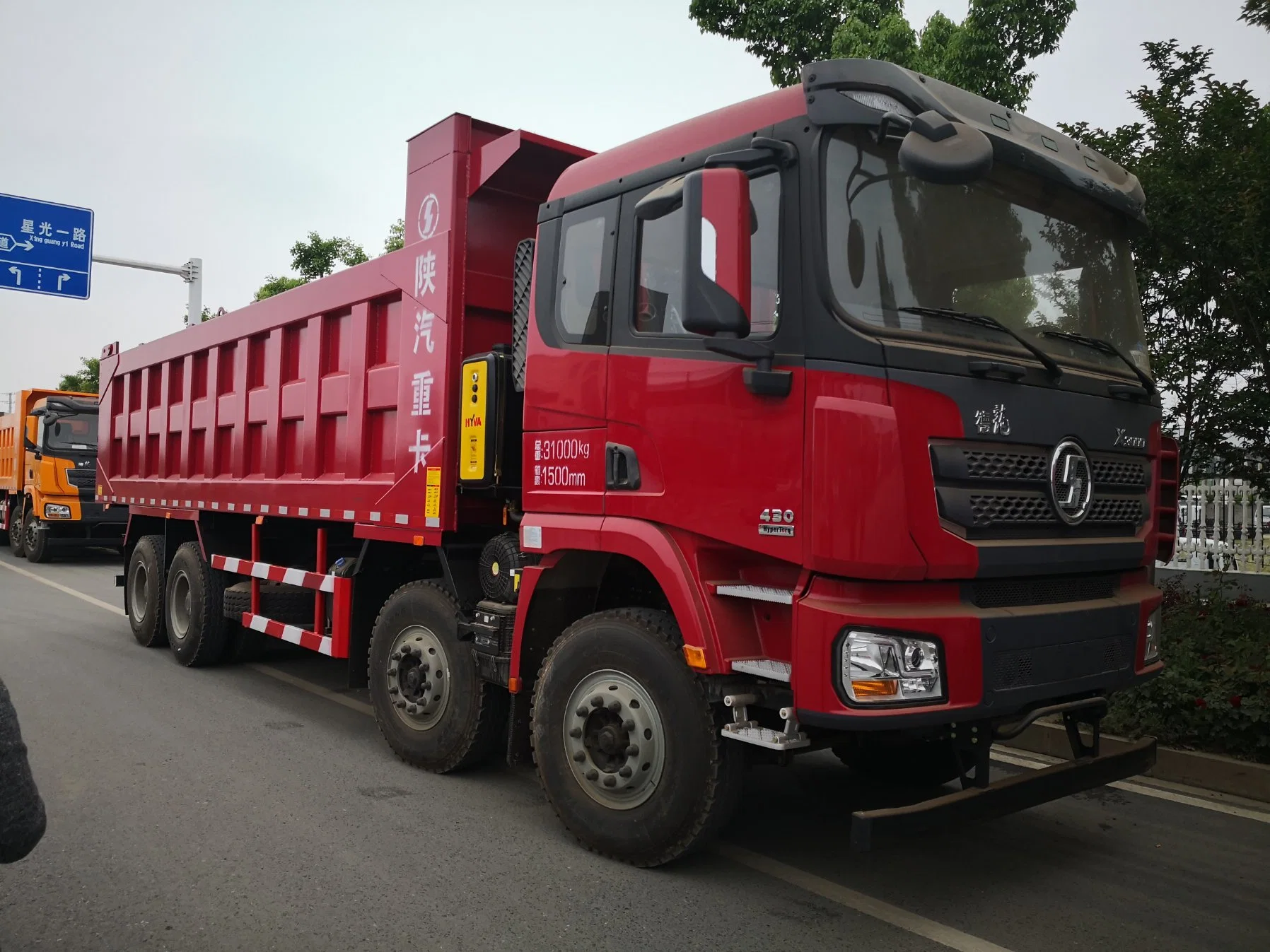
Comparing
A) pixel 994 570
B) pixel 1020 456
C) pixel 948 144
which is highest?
pixel 948 144

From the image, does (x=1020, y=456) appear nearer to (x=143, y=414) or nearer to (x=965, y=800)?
(x=965, y=800)

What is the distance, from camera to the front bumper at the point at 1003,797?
327 centimetres

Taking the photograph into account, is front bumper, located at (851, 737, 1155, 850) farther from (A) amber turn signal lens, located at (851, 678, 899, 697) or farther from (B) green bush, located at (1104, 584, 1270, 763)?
(B) green bush, located at (1104, 584, 1270, 763)

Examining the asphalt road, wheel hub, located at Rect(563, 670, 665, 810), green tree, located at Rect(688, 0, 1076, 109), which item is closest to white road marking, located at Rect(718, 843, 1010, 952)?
the asphalt road

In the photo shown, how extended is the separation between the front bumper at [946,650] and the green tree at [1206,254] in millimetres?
3889

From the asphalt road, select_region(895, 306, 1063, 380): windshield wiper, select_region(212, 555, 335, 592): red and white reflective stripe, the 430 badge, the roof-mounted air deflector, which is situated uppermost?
the roof-mounted air deflector

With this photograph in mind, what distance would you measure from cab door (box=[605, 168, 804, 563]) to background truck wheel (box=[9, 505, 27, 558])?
19252mm

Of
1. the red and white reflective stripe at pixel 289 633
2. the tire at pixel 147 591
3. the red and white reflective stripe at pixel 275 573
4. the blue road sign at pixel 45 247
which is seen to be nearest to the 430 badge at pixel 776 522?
the red and white reflective stripe at pixel 275 573

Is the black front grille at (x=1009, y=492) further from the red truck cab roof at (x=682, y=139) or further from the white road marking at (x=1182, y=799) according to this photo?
the white road marking at (x=1182, y=799)

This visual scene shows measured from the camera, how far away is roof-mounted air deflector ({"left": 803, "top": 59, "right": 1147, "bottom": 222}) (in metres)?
3.50

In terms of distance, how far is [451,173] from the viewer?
5.33m

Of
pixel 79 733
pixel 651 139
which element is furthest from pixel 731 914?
pixel 79 733

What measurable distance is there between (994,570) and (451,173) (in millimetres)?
3404

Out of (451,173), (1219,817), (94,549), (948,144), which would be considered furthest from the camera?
(94,549)
